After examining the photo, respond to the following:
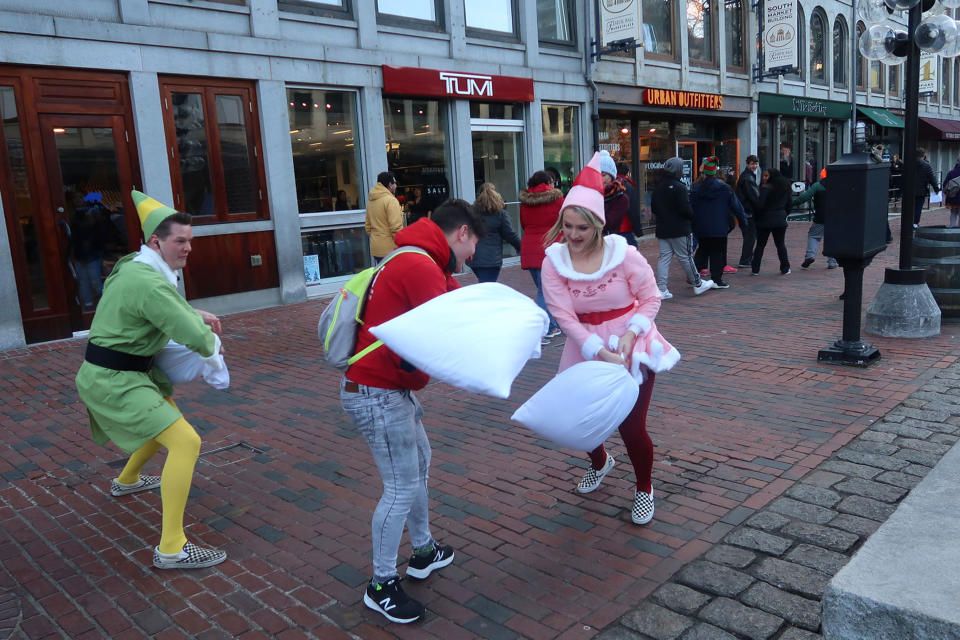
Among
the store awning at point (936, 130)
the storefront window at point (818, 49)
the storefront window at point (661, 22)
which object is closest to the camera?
the storefront window at point (661, 22)

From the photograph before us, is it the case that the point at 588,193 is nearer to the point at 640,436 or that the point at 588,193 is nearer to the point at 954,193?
the point at 640,436

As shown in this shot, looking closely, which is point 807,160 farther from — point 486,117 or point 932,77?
point 486,117

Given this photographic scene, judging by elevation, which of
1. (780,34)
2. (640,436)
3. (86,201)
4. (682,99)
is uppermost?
(780,34)

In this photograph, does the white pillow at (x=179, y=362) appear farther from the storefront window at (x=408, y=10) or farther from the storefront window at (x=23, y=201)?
the storefront window at (x=408, y=10)

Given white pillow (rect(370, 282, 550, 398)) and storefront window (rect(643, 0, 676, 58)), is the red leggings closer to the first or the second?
white pillow (rect(370, 282, 550, 398))

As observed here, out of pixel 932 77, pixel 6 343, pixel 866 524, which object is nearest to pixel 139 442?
pixel 866 524

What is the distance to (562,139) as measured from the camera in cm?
1616

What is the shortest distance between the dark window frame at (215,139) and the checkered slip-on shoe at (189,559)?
757cm

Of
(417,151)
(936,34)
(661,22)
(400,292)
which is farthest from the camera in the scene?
(661,22)

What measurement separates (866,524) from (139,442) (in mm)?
3541

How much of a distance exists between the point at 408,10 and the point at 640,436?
11098 millimetres

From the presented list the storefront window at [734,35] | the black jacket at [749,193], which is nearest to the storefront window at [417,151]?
the black jacket at [749,193]

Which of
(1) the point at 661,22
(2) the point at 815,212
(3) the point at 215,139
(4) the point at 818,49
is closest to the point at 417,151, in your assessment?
(3) the point at 215,139

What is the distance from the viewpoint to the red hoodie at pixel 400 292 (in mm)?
2807
